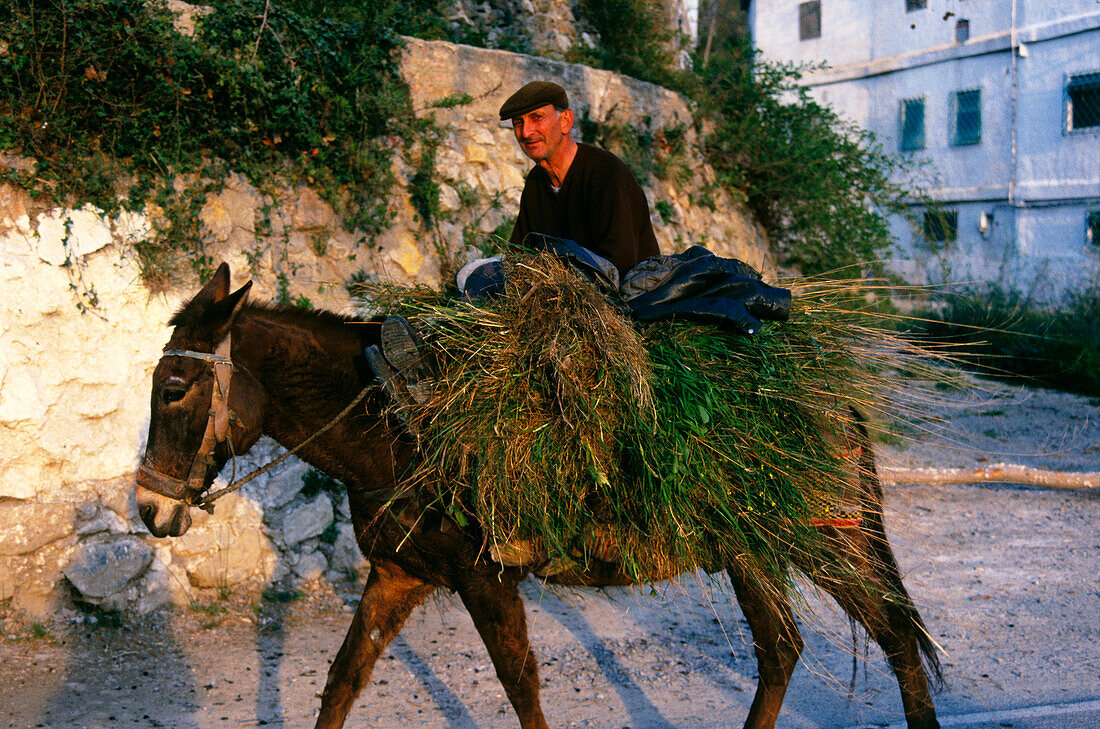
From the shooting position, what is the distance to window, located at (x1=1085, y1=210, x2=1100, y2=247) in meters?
15.4

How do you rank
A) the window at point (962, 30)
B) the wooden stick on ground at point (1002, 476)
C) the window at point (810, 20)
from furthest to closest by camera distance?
the window at point (810, 20) < the window at point (962, 30) < the wooden stick on ground at point (1002, 476)

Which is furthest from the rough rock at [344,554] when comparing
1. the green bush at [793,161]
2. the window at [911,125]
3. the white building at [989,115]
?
the window at [911,125]

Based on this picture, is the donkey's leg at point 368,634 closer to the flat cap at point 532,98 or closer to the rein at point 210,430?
the rein at point 210,430

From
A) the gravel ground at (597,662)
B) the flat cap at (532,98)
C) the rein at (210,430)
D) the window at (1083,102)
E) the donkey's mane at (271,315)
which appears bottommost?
the gravel ground at (597,662)

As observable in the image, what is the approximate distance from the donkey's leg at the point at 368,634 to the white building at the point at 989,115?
43.8ft

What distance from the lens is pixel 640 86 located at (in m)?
9.09

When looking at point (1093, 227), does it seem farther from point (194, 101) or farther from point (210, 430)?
point (210, 430)

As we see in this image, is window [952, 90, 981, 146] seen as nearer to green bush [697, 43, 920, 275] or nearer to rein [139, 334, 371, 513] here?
green bush [697, 43, 920, 275]

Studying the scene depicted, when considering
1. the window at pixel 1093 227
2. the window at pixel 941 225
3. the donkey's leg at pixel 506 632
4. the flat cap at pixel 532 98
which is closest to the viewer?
the donkey's leg at pixel 506 632

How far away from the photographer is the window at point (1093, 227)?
1543 cm

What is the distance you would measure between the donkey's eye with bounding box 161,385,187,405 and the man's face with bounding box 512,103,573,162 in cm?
182

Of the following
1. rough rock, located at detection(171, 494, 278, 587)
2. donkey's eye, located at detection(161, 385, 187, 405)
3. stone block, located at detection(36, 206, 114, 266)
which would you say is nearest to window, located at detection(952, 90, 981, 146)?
rough rock, located at detection(171, 494, 278, 587)

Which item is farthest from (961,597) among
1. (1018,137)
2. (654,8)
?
(1018,137)

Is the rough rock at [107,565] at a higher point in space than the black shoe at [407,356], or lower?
lower
